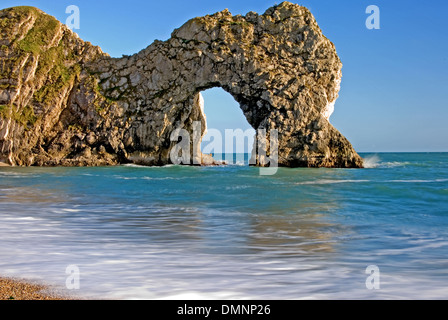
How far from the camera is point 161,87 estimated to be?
150ft

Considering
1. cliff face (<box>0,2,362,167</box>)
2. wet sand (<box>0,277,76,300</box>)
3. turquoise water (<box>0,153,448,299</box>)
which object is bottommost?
turquoise water (<box>0,153,448,299</box>)

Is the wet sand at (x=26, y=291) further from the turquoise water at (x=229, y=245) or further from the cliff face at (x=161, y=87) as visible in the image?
the cliff face at (x=161, y=87)

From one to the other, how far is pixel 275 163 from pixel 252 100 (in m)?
7.38

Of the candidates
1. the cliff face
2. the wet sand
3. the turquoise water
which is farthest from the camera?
the cliff face

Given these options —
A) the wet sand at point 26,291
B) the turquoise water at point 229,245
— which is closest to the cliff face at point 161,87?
the turquoise water at point 229,245

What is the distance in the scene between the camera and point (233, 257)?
751 cm

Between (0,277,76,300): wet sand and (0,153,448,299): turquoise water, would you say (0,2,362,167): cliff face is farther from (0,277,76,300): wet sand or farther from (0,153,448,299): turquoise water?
(0,277,76,300): wet sand

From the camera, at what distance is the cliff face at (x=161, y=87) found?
42062 millimetres

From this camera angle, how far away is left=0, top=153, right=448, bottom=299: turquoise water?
5.76 m

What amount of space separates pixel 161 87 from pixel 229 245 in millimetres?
38998

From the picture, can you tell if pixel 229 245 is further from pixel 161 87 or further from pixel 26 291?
pixel 161 87

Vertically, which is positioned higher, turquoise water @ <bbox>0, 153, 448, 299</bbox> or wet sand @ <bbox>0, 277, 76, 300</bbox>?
wet sand @ <bbox>0, 277, 76, 300</bbox>

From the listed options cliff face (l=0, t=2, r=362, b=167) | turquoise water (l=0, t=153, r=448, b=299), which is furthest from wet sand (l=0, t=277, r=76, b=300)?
cliff face (l=0, t=2, r=362, b=167)

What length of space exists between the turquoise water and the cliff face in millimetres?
25782
